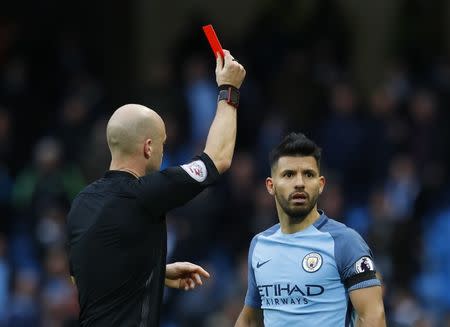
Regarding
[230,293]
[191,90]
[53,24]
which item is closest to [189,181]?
[230,293]

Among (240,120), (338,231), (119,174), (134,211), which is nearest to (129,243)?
(134,211)

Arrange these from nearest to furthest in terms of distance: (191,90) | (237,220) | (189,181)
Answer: (189,181)
(237,220)
(191,90)

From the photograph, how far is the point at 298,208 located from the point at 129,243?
0.92 meters

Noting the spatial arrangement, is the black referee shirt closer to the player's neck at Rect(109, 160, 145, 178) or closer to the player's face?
the player's neck at Rect(109, 160, 145, 178)

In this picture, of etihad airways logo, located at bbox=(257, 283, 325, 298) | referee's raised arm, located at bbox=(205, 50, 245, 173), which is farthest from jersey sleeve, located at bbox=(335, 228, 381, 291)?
referee's raised arm, located at bbox=(205, 50, 245, 173)

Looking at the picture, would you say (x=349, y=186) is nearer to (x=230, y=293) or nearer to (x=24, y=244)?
(x=230, y=293)

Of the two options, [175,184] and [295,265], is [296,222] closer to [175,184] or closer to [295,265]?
[295,265]

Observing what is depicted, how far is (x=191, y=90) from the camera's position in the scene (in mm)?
13648

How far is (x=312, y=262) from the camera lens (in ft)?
21.1

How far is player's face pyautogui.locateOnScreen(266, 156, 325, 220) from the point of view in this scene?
6.54 metres

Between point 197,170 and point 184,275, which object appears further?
point 184,275

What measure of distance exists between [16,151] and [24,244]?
126 centimetres

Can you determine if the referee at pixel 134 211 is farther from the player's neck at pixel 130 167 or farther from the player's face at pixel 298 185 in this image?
the player's face at pixel 298 185

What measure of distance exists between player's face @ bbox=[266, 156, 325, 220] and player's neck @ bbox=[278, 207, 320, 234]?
22 mm
